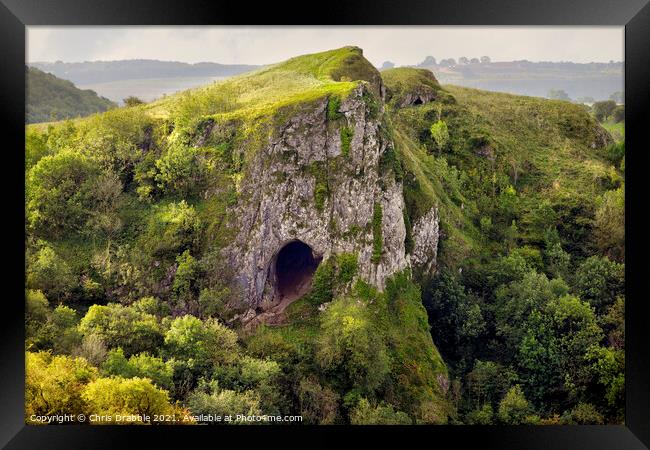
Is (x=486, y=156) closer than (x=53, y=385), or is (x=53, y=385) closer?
(x=53, y=385)

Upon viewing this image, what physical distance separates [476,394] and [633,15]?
18.7 meters

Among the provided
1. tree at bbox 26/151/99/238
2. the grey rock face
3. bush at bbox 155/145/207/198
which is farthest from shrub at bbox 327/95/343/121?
tree at bbox 26/151/99/238

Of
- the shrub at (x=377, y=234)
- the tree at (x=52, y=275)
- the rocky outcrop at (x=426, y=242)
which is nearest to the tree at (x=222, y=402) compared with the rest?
the tree at (x=52, y=275)

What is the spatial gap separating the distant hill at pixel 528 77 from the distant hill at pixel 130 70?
10183 mm

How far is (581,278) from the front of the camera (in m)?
29.7

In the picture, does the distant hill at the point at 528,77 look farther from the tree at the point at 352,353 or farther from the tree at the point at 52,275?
the tree at the point at 52,275

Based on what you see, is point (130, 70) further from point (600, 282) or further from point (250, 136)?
point (600, 282)

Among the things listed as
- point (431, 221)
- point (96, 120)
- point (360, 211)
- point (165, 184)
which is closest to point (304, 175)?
point (360, 211)

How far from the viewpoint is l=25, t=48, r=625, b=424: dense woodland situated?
19828mm

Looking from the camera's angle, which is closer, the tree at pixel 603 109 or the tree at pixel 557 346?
the tree at pixel 557 346

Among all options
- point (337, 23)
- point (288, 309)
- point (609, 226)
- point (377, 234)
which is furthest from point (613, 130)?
point (337, 23)

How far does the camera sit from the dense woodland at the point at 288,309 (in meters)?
19.8

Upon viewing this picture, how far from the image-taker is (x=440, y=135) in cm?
4228

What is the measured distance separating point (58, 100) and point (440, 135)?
26.0 meters
